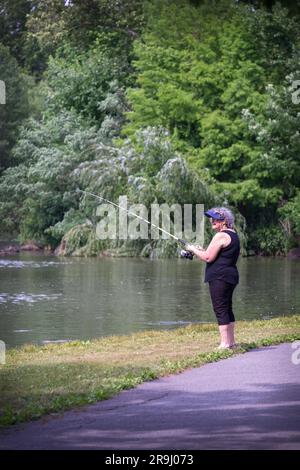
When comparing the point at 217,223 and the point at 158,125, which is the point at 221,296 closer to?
the point at 217,223

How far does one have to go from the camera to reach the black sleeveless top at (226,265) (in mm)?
14875

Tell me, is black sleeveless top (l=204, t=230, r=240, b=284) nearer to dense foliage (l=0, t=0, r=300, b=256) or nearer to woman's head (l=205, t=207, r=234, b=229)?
woman's head (l=205, t=207, r=234, b=229)

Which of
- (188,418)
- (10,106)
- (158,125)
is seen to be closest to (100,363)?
(188,418)

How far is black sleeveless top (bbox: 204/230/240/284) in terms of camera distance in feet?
48.8

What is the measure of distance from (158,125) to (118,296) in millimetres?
26485

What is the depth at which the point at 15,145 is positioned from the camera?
62719 mm

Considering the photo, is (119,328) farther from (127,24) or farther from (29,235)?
(127,24)

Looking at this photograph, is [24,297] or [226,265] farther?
[24,297]

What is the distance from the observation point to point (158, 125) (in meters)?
55.5

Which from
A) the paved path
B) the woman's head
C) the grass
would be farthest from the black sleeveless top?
the paved path

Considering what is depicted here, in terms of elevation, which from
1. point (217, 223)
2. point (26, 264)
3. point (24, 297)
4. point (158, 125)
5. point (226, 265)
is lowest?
point (24, 297)

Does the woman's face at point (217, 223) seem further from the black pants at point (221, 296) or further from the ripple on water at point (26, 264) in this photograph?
the ripple on water at point (26, 264)

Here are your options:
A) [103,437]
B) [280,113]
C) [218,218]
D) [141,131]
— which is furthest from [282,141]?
[103,437]
